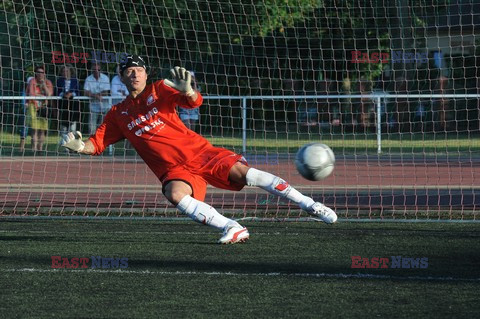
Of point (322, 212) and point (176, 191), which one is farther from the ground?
point (176, 191)

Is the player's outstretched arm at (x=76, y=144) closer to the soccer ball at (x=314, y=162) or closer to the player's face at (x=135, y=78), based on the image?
the player's face at (x=135, y=78)

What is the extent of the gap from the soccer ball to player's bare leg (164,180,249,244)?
80 centimetres

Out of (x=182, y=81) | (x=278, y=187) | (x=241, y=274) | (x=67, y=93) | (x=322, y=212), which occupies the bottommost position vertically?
(x=241, y=274)

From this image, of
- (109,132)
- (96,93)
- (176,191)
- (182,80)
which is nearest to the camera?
(182,80)

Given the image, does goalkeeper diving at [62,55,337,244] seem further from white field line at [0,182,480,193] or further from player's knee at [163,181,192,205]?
white field line at [0,182,480,193]

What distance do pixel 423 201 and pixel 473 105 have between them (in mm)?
6702

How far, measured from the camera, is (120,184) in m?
13.6

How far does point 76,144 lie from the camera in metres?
7.79

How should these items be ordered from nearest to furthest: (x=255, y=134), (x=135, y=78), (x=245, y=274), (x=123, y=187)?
(x=245, y=274) → (x=135, y=78) → (x=123, y=187) → (x=255, y=134)

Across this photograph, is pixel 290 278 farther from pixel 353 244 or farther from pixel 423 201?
pixel 423 201

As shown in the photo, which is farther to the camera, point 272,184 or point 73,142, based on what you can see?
point 272,184

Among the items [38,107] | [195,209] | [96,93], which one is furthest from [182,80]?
[38,107]

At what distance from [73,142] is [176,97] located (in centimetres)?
98

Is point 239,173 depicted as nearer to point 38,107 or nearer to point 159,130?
point 159,130
